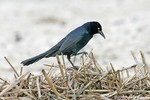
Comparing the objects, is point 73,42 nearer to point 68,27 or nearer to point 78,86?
point 78,86

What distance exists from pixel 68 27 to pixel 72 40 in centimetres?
999

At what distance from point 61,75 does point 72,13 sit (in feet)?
42.6

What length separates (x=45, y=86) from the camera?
5980 mm

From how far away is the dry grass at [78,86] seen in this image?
19.1 ft

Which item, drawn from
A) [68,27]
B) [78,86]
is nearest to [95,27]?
[78,86]

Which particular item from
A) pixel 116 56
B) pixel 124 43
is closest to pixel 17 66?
pixel 116 56

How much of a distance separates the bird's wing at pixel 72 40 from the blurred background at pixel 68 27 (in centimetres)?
373

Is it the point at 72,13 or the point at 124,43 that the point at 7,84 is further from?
the point at 72,13

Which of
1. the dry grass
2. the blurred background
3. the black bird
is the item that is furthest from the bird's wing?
the blurred background

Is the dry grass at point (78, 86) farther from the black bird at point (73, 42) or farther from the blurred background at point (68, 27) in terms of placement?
the blurred background at point (68, 27)

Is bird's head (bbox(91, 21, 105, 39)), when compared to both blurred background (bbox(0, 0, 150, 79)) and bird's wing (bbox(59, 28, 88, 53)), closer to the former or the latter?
bird's wing (bbox(59, 28, 88, 53))

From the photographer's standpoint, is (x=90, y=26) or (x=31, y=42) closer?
(x=90, y=26)

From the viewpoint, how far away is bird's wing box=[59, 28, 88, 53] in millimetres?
6918

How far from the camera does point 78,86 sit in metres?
6.04
